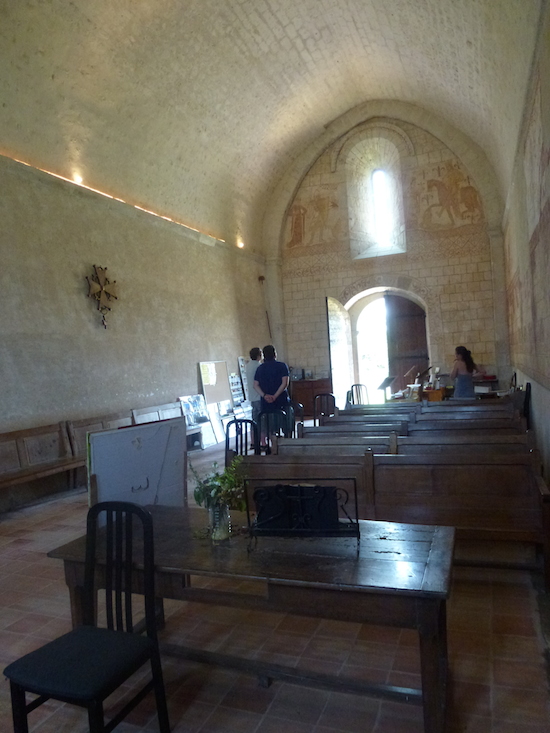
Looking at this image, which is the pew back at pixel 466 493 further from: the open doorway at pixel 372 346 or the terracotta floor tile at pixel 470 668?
the open doorway at pixel 372 346

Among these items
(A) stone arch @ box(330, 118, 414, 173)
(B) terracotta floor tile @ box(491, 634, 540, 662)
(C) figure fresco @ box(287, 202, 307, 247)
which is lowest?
(B) terracotta floor tile @ box(491, 634, 540, 662)

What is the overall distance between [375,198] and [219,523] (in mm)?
12951

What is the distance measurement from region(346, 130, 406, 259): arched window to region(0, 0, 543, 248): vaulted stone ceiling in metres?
1.33

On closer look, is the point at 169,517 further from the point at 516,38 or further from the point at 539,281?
the point at 516,38

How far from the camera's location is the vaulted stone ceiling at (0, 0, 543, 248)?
6664mm

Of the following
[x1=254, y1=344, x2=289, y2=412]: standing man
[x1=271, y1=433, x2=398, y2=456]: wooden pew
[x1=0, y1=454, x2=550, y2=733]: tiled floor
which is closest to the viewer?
[x1=0, y1=454, x2=550, y2=733]: tiled floor

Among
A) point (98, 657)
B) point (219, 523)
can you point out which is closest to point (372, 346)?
point (219, 523)

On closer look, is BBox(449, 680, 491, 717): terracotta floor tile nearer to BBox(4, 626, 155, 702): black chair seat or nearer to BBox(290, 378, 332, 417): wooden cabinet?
BBox(4, 626, 155, 702): black chair seat

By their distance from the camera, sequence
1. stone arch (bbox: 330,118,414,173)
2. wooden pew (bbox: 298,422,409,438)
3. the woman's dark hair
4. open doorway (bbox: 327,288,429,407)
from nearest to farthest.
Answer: wooden pew (bbox: 298,422,409,438)
the woman's dark hair
stone arch (bbox: 330,118,414,173)
open doorway (bbox: 327,288,429,407)

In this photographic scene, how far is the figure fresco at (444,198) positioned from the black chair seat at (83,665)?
1216cm

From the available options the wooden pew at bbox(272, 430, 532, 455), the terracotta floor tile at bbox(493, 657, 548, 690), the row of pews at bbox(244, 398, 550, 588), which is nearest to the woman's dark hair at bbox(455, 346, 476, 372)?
the wooden pew at bbox(272, 430, 532, 455)

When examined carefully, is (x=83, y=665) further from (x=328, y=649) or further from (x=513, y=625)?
(x=513, y=625)

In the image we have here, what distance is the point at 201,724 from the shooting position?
233 cm

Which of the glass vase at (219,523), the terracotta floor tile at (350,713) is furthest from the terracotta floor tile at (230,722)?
the glass vase at (219,523)
